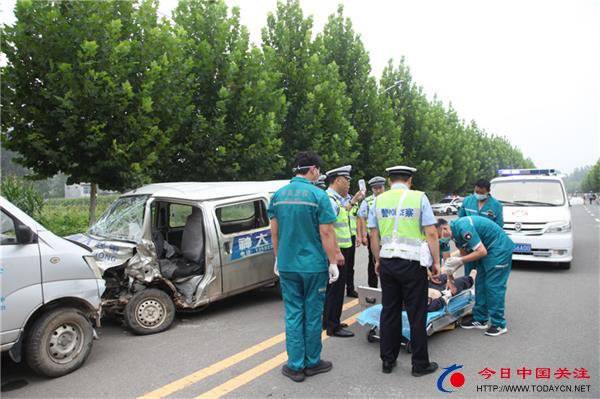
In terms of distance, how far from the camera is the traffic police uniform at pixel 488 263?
5.07m

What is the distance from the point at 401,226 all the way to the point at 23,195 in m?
10.5

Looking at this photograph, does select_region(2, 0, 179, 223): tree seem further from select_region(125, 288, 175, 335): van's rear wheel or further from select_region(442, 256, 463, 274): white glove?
select_region(442, 256, 463, 274): white glove

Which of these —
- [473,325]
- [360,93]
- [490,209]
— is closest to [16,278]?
[473,325]

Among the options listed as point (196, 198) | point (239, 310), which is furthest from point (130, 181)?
point (239, 310)

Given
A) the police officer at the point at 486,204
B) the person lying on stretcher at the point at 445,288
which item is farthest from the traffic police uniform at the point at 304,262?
the police officer at the point at 486,204

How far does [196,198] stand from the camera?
19.0ft

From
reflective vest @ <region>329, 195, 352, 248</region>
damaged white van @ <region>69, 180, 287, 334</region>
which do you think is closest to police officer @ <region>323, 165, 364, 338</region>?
reflective vest @ <region>329, 195, 352, 248</region>

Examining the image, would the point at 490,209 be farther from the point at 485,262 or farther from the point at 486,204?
the point at 485,262

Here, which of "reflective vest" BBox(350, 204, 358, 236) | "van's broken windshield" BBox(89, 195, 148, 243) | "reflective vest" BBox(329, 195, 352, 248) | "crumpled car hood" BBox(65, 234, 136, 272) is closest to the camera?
"crumpled car hood" BBox(65, 234, 136, 272)

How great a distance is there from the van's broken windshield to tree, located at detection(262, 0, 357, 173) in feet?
29.3

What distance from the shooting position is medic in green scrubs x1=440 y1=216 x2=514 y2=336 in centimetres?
502

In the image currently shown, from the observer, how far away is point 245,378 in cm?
396

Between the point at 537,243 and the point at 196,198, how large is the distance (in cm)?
680

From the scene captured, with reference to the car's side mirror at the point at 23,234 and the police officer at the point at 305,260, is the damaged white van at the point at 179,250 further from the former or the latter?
the police officer at the point at 305,260
